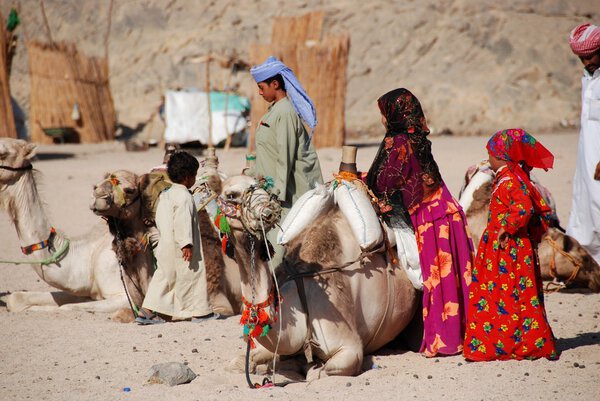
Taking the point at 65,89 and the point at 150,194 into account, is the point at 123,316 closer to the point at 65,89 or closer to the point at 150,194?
the point at 150,194

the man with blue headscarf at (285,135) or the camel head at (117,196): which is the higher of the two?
the man with blue headscarf at (285,135)

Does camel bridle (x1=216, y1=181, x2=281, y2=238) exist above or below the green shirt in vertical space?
below

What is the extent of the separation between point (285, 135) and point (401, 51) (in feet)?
72.7

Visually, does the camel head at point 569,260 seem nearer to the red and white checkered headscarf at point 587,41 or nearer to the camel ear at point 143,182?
the red and white checkered headscarf at point 587,41

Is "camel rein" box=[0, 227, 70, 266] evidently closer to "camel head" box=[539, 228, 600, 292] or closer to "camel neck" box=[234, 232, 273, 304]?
"camel neck" box=[234, 232, 273, 304]

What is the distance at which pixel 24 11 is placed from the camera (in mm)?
33031

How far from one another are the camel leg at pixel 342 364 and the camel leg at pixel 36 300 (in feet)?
10.5

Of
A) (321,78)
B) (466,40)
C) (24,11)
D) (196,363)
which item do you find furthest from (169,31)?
(196,363)

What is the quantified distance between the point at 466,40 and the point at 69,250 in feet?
72.0

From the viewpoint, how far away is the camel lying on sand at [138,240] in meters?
6.74

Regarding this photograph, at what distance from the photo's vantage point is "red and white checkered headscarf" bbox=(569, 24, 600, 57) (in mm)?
6805

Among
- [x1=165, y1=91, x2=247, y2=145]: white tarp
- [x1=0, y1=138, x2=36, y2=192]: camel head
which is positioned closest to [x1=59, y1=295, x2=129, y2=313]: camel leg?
[x1=0, y1=138, x2=36, y2=192]: camel head

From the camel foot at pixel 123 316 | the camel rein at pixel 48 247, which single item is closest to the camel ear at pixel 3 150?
the camel rein at pixel 48 247

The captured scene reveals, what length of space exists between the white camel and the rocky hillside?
16534 millimetres
